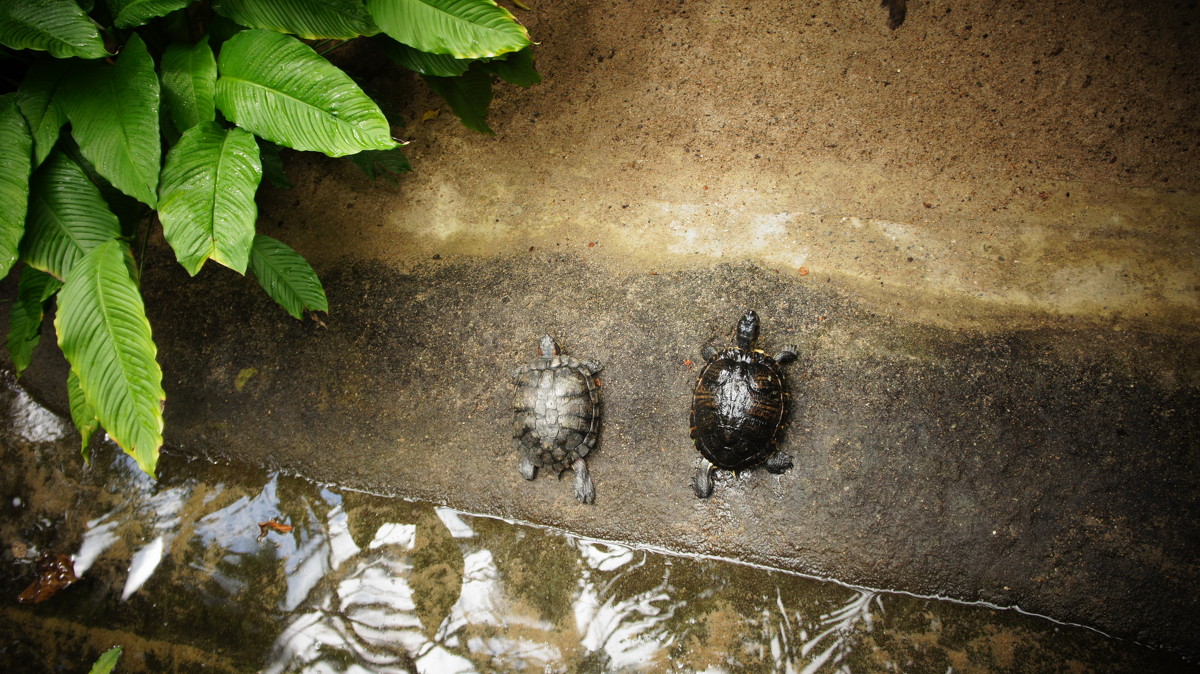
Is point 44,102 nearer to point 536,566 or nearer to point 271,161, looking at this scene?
point 271,161

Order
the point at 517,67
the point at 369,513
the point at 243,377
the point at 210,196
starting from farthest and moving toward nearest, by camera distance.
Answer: the point at 243,377
the point at 369,513
the point at 517,67
the point at 210,196

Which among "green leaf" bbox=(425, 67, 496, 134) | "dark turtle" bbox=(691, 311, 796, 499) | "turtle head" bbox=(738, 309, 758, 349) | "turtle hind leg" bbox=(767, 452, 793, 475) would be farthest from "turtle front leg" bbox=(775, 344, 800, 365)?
"green leaf" bbox=(425, 67, 496, 134)

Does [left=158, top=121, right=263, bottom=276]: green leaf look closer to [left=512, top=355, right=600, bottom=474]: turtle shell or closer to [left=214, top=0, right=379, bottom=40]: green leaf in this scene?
[left=214, top=0, right=379, bottom=40]: green leaf

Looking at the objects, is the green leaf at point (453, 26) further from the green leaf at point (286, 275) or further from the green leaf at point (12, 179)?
the green leaf at point (12, 179)

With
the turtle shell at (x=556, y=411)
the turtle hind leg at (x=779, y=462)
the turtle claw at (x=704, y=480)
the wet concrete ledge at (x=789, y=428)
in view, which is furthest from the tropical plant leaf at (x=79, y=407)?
the turtle hind leg at (x=779, y=462)

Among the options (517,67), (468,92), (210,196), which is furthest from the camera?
(468,92)

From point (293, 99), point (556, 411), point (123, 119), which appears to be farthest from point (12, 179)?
point (556, 411)
